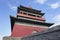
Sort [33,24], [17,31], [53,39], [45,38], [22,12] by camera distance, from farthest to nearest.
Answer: [22,12]
[33,24]
[17,31]
[45,38]
[53,39]

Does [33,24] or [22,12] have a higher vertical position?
[22,12]

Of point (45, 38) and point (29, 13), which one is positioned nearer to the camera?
point (45, 38)

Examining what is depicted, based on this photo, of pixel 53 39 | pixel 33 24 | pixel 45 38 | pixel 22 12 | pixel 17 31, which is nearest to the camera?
pixel 53 39

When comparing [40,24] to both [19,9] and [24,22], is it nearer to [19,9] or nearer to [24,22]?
[24,22]

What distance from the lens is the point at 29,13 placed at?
18422 millimetres

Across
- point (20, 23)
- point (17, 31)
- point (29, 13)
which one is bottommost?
point (17, 31)

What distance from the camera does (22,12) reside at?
1784cm

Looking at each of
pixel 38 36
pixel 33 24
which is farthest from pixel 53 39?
pixel 33 24

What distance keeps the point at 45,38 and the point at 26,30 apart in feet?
34.7

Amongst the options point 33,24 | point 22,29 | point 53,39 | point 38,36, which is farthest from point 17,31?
point 53,39

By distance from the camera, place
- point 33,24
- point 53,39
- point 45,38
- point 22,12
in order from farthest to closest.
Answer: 1. point 22,12
2. point 33,24
3. point 45,38
4. point 53,39

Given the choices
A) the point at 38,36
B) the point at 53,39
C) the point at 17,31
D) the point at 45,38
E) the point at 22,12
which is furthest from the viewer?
the point at 22,12

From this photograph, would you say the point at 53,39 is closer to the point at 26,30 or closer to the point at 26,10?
the point at 26,30

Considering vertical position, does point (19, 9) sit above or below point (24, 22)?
above
